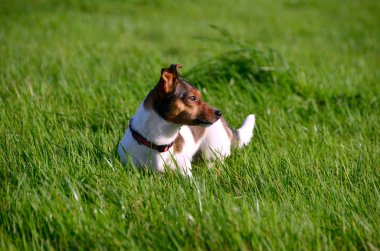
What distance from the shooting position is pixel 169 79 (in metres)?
3.18

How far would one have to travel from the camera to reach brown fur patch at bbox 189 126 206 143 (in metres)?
3.76

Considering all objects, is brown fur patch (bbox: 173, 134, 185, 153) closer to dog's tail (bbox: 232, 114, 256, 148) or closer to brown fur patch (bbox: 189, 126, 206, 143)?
brown fur patch (bbox: 189, 126, 206, 143)

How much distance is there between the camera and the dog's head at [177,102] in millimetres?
3162

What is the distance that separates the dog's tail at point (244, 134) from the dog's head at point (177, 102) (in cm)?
63

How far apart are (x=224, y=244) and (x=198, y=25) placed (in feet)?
27.1

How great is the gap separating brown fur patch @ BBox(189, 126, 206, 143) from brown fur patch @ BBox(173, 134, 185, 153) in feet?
0.88

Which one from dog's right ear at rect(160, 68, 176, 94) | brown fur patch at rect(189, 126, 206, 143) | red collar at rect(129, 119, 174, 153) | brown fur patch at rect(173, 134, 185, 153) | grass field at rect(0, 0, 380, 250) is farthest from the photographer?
brown fur patch at rect(189, 126, 206, 143)

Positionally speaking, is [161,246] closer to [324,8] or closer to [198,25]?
[198,25]

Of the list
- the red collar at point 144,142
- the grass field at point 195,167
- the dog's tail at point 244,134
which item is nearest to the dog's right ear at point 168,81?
the red collar at point 144,142

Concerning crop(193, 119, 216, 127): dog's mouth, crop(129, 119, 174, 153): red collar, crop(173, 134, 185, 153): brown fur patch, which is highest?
crop(193, 119, 216, 127): dog's mouth

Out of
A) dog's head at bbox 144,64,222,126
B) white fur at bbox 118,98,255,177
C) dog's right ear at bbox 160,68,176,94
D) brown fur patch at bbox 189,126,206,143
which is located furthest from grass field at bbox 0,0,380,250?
dog's right ear at bbox 160,68,176,94

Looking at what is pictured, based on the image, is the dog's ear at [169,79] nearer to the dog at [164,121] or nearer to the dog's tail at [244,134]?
the dog at [164,121]

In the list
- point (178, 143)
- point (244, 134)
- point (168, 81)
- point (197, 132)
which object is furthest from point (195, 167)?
point (168, 81)

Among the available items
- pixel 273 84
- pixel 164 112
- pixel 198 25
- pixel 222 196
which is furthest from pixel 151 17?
pixel 222 196
